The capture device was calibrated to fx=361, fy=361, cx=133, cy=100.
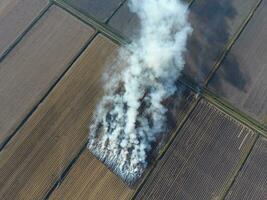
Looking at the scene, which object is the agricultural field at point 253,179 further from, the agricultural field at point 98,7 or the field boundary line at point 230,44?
the agricultural field at point 98,7

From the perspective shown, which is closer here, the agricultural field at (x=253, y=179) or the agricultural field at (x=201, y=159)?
the agricultural field at (x=253, y=179)

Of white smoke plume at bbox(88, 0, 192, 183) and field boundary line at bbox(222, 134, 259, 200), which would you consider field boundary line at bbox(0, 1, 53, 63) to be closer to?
white smoke plume at bbox(88, 0, 192, 183)

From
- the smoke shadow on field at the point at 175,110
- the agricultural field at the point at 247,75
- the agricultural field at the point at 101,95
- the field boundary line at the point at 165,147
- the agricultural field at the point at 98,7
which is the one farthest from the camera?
the agricultural field at the point at 98,7

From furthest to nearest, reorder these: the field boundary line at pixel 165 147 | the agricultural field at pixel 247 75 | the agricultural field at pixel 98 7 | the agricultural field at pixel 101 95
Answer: the agricultural field at pixel 98 7
the agricultural field at pixel 247 75
the agricultural field at pixel 101 95
the field boundary line at pixel 165 147

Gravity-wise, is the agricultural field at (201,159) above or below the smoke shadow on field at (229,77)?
below

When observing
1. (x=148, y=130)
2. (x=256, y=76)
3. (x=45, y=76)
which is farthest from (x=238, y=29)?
(x=45, y=76)

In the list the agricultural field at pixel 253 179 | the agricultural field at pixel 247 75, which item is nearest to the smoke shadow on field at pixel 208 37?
the agricultural field at pixel 247 75

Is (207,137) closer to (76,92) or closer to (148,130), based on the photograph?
(148,130)

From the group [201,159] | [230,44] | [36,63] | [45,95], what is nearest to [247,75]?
[230,44]
